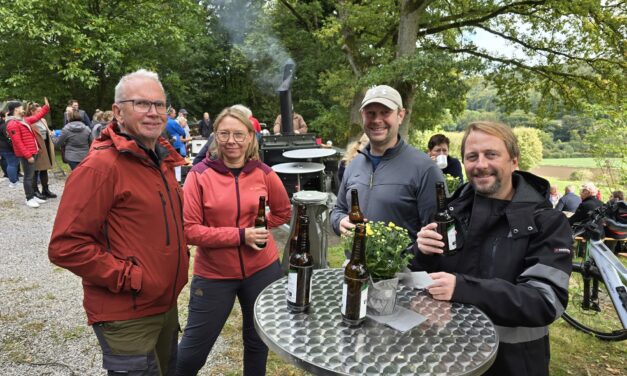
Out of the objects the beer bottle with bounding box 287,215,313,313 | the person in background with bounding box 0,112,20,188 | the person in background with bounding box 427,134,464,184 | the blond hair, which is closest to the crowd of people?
the beer bottle with bounding box 287,215,313,313

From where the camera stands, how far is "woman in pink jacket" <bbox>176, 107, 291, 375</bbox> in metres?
2.26

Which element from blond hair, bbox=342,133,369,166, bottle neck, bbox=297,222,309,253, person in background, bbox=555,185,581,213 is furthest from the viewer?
person in background, bbox=555,185,581,213

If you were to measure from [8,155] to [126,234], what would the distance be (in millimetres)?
9151

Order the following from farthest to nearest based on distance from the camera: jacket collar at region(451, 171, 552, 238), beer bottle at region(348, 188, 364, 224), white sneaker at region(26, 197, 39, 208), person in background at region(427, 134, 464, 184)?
white sneaker at region(26, 197, 39, 208)
person in background at region(427, 134, 464, 184)
beer bottle at region(348, 188, 364, 224)
jacket collar at region(451, 171, 552, 238)

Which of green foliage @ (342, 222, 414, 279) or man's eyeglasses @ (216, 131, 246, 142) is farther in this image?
man's eyeglasses @ (216, 131, 246, 142)

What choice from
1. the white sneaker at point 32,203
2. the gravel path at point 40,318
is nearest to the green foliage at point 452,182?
the gravel path at point 40,318

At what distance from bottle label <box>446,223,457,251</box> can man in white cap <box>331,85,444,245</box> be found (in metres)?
0.43

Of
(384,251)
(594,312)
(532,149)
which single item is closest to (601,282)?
(594,312)

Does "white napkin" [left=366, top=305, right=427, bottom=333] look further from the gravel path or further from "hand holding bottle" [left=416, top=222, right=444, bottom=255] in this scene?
the gravel path

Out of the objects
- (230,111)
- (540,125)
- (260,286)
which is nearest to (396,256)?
(260,286)

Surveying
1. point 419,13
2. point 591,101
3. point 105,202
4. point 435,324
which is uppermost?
point 419,13

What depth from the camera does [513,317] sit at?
1.51m

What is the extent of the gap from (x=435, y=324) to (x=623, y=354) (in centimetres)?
322

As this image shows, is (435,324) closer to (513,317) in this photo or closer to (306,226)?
(513,317)
